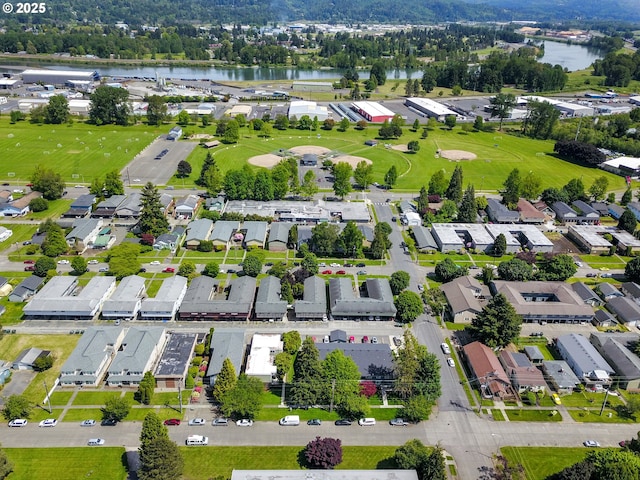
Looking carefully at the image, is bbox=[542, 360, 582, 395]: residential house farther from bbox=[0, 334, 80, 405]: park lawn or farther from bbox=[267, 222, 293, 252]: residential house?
bbox=[0, 334, 80, 405]: park lawn

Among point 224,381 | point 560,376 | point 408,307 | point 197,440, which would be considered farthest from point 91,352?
point 560,376

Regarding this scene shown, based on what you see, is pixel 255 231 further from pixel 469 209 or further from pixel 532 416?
pixel 532 416

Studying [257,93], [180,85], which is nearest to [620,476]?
[257,93]

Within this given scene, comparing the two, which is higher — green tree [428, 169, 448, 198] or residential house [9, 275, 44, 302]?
green tree [428, 169, 448, 198]

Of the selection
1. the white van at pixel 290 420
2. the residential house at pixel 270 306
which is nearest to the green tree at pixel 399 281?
the residential house at pixel 270 306

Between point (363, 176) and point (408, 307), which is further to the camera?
point (363, 176)

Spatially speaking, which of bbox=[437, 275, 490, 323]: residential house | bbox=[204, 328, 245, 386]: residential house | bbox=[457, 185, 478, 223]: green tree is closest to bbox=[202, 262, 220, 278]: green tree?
bbox=[204, 328, 245, 386]: residential house
